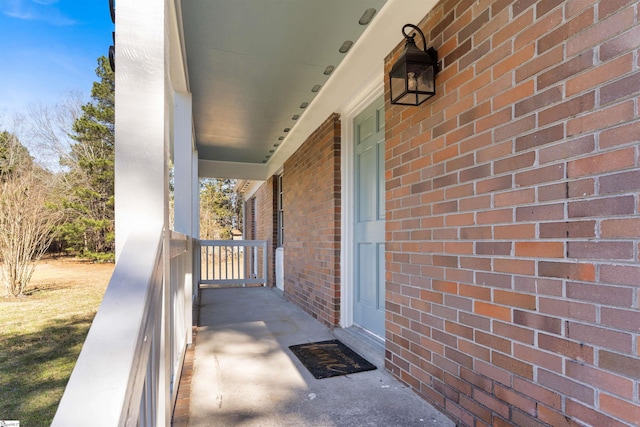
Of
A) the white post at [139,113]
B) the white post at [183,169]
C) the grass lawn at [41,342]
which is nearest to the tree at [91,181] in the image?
the grass lawn at [41,342]

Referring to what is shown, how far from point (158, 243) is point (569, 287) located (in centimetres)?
142

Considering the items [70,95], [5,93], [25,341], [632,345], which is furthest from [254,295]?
[70,95]

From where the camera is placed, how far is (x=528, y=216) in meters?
1.43

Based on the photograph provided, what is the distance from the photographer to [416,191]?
221 centimetres

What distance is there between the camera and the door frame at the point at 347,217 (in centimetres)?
359

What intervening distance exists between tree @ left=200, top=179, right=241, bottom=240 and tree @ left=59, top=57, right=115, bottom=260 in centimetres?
682

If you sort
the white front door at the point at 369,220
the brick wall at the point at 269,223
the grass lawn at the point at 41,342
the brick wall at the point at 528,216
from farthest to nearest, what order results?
1. the brick wall at the point at 269,223
2. the white front door at the point at 369,220
3. the grass lawn at the point at 41,342
4. the brick wall at the point at 528,216

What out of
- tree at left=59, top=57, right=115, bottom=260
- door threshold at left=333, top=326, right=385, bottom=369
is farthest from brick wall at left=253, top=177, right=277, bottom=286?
tree at left=59, top=57, right=115, bottom=260

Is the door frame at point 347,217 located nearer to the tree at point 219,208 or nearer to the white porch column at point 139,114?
the white porch column at point 139,114

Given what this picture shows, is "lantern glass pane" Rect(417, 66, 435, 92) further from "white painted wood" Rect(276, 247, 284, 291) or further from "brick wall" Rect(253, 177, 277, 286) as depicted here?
"brick wall" Rect(253, 177, 277, 286)

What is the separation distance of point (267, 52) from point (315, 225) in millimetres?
2112

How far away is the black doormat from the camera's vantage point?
2594 mm

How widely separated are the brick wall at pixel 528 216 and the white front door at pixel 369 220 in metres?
0.81

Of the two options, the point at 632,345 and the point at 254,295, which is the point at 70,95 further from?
the point at 632,345
